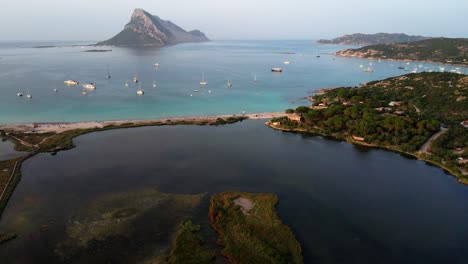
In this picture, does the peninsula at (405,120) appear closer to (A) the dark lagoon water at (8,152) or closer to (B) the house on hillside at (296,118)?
(B) the house on hillside at (296,118)

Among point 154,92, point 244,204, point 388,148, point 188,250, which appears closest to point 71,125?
point 154,92

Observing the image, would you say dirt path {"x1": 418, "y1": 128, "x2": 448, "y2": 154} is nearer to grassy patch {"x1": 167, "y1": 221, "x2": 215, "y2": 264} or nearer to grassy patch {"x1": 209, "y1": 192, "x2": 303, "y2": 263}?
grassy patch {"x1": 209, "y1": 192, "x2": 303, "y2": 263}

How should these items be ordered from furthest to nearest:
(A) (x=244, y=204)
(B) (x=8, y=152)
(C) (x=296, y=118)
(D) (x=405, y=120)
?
(C) (x=296, y=118), (D) (x=405, y=120), (B) (x=8, y=152), (A) (x=244, y=204)

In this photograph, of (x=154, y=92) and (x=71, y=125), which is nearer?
(x=71, y=125)

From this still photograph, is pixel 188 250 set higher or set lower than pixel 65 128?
lower

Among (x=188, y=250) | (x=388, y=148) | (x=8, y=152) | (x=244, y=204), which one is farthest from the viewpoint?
(x=388, y=148)

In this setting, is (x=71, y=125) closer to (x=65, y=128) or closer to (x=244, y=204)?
(x=65, y=128)

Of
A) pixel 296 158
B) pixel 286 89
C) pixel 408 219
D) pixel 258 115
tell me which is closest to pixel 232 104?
pixel 258 115

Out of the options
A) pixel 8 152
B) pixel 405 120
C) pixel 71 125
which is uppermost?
pixel 405 120
